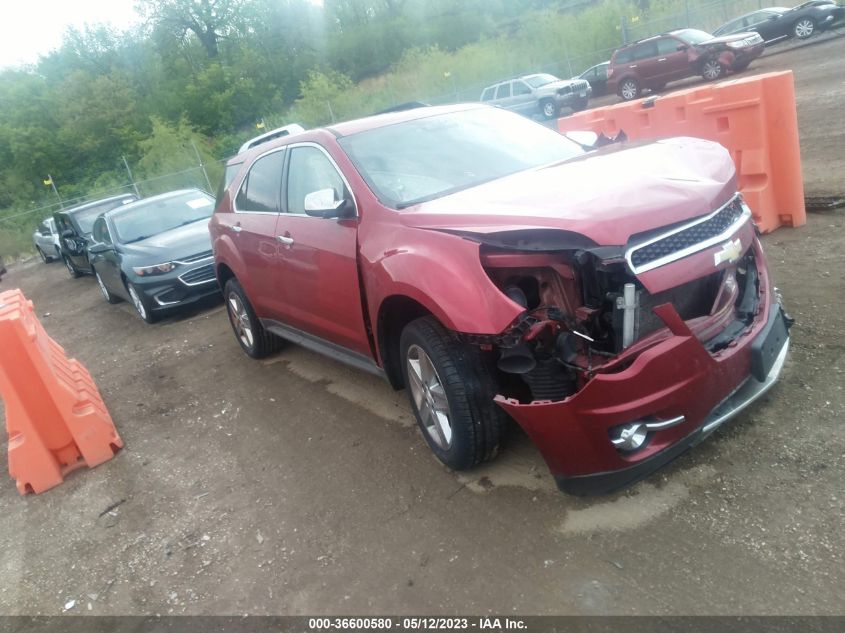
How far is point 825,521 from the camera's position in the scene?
273 centimetres

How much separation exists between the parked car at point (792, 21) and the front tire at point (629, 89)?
3494 mm

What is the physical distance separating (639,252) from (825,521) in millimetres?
1294

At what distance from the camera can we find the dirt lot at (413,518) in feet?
8.87

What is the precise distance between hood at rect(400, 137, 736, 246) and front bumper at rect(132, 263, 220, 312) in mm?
5781

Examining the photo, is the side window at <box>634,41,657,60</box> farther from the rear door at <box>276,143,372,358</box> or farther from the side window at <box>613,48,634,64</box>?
the rear door at <box>276,143,372,358</box>

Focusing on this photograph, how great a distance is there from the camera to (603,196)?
2.97 meters

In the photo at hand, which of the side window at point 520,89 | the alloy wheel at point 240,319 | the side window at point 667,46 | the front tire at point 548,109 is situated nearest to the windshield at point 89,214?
the alloy wheel at point 240,319

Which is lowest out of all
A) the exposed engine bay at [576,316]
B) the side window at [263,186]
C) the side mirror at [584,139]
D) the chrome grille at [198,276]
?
the chrome grille at [198,276]

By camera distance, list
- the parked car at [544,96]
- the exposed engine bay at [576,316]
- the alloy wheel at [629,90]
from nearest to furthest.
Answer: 1. the exposed engine bay at [576,316]
2. the alloy wheel at [629,90]
3. the parked car at [544,96]

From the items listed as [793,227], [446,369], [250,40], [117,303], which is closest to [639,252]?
[446,369]

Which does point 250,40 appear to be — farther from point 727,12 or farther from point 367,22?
point 727,12

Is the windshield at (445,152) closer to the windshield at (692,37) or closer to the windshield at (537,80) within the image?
the windshield at (692,37)

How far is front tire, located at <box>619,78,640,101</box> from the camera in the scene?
22.9m

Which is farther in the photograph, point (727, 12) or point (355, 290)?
point (727, 12)
